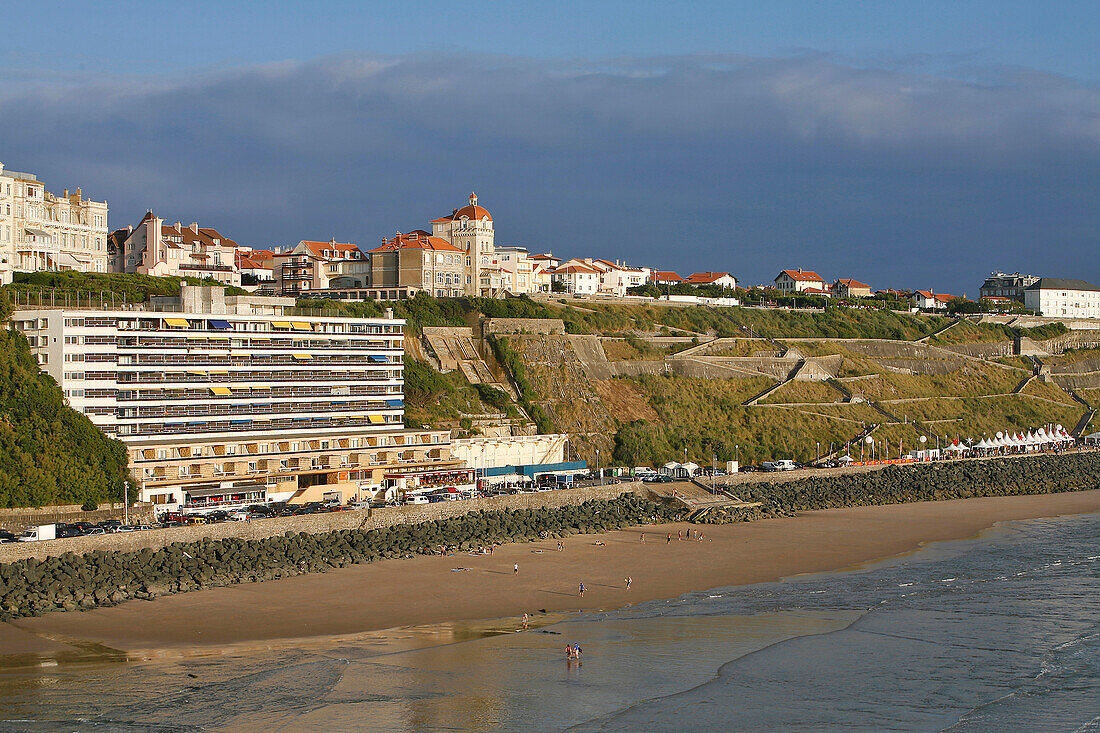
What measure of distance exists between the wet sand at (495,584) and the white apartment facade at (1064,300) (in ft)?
285

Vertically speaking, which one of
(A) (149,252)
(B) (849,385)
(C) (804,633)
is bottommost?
(C) (804,633)

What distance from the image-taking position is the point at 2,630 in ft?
112

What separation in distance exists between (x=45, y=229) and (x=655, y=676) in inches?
2138

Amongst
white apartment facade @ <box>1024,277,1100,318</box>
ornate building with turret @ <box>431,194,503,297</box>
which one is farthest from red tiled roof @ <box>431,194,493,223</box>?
white apartment facade @ <box>1024,277,1100,318</box>

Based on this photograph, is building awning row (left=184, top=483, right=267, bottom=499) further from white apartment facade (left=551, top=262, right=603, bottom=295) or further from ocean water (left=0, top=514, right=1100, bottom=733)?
white apartment facade (left=551, top=262, right=603, bottom=295)

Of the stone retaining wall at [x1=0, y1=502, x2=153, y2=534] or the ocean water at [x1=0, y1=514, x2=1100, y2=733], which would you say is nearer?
the ocean water at [x1=0, y1=514, x2=1100, y2=733]

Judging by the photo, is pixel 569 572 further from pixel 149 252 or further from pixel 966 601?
pixel 149 252

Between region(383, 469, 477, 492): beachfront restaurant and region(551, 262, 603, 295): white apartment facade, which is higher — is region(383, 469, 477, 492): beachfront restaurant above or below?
below

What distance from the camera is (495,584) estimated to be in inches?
1665

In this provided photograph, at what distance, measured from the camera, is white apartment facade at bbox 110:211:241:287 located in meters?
82.7

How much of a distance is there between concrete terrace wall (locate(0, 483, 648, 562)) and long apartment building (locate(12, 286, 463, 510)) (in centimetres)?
380

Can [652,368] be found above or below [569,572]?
above

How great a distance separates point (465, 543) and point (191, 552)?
11.7 meters

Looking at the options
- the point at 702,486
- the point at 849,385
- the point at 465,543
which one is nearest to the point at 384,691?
the point at 465,543
